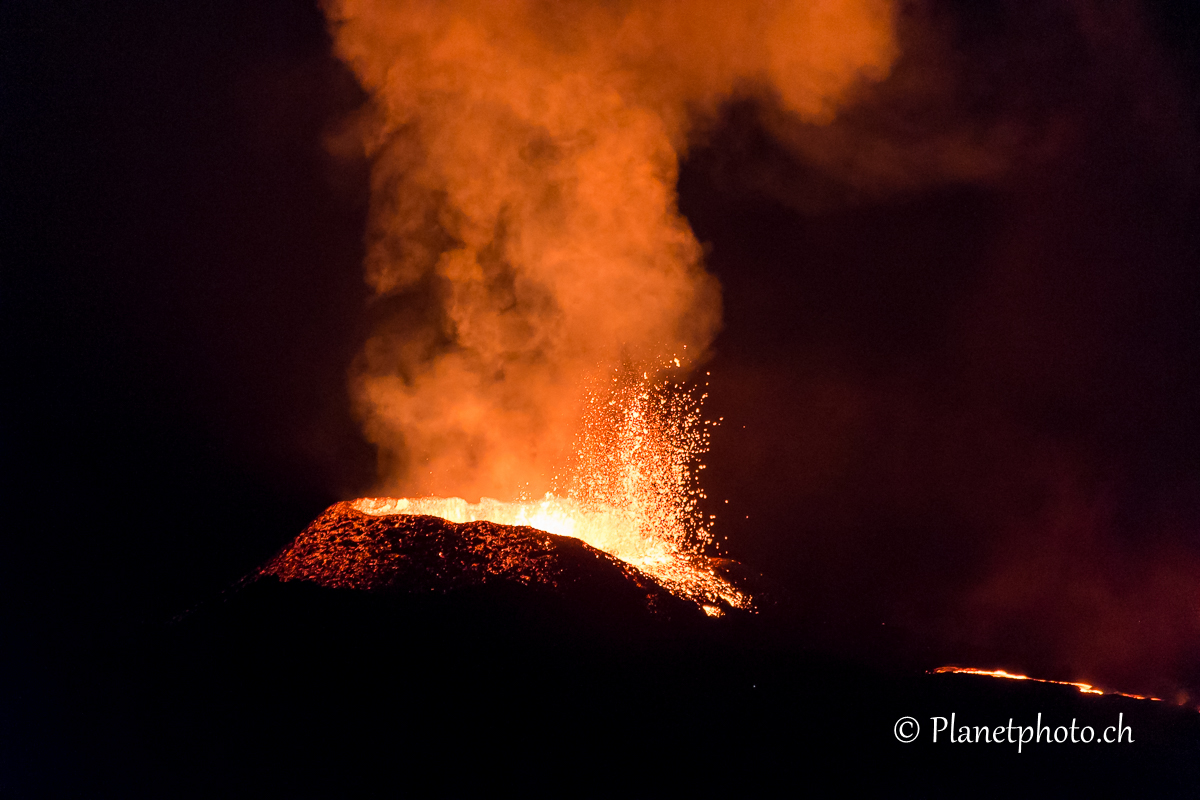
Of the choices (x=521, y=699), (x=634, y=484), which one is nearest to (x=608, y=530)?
(x=634, y=484)

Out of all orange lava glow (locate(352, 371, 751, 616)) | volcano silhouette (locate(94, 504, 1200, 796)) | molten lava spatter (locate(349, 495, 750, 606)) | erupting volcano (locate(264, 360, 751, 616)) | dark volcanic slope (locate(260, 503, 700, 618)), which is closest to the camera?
volcano silhouette (locate(94, 504, 1200, 796))

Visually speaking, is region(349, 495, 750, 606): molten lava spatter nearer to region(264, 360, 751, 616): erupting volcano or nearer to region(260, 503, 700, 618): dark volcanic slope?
region(264, 360, 751, 616): erupting volcano

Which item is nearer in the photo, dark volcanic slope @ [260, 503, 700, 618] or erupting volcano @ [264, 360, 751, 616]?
dark volcanic slope @ [260, 503, 700, 618]

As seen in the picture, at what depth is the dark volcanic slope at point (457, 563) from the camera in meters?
7.38

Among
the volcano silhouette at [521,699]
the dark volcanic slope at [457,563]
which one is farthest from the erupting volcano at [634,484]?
the volcano silhouette at [521,699]

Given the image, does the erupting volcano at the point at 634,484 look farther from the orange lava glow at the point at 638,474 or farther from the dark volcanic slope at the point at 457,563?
the dark volcanic slope at the point at 457,563

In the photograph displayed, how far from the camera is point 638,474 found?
12.9m

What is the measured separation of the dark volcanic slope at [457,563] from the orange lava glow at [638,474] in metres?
3.61

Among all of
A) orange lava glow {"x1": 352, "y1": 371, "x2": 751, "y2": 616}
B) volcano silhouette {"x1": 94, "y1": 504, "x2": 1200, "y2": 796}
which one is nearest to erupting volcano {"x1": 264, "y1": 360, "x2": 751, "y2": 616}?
orange lava glow {"x1": 352, "y1": 371, "x2": 751, "y2": 616}

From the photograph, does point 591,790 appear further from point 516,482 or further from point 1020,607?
point 1020,607

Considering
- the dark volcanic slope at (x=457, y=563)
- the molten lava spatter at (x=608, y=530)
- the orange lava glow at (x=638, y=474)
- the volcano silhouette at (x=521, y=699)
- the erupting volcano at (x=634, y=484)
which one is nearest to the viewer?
the volcano silhouette at (x=521, y=699)

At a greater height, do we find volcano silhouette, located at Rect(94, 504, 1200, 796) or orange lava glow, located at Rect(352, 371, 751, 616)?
orange lava glow, located at Rect(352, 371, 751, 616)

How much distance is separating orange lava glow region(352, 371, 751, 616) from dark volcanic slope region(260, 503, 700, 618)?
3608 millimetres

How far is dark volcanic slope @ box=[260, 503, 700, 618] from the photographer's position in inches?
290
